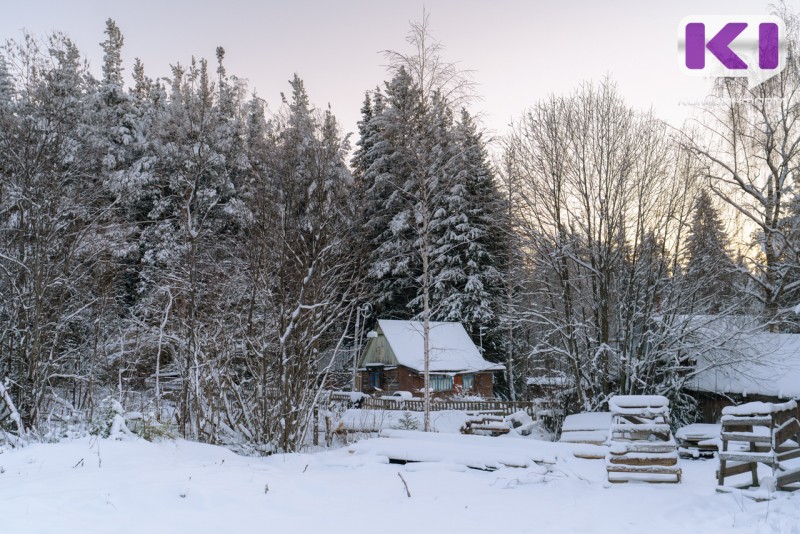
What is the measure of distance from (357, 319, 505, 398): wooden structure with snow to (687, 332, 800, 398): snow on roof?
1347 centimetres

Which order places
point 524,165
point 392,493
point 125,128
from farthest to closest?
point 125,128, point 524,165, point 392,493

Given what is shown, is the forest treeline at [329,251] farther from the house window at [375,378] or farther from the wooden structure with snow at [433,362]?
the house window at [375,378]

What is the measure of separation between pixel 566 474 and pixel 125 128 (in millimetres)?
31164

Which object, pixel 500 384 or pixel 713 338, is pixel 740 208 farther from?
pixel 500 384

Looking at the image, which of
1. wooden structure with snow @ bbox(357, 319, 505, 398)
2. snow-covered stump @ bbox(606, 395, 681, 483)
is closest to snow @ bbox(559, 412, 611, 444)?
snow-covered stump @ bbox(606, 395, 681, 483)

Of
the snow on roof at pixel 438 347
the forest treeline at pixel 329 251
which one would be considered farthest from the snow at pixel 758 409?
the snow on roof at pixel 438 347

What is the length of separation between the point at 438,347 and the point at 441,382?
1994 mm

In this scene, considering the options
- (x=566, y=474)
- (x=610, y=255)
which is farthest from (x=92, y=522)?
(x=610, y=255)

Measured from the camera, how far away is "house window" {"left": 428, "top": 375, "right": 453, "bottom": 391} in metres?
31.2

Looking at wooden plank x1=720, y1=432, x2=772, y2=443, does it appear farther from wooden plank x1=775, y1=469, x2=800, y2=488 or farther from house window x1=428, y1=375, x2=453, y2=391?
house window x1=428, y1=375, x2=453, y2=391

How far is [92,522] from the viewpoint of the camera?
5.40 m

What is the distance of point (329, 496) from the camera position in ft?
24.2

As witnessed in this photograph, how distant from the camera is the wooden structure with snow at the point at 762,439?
25.7ft

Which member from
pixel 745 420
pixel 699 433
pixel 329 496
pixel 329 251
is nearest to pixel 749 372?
pixel 699 433
